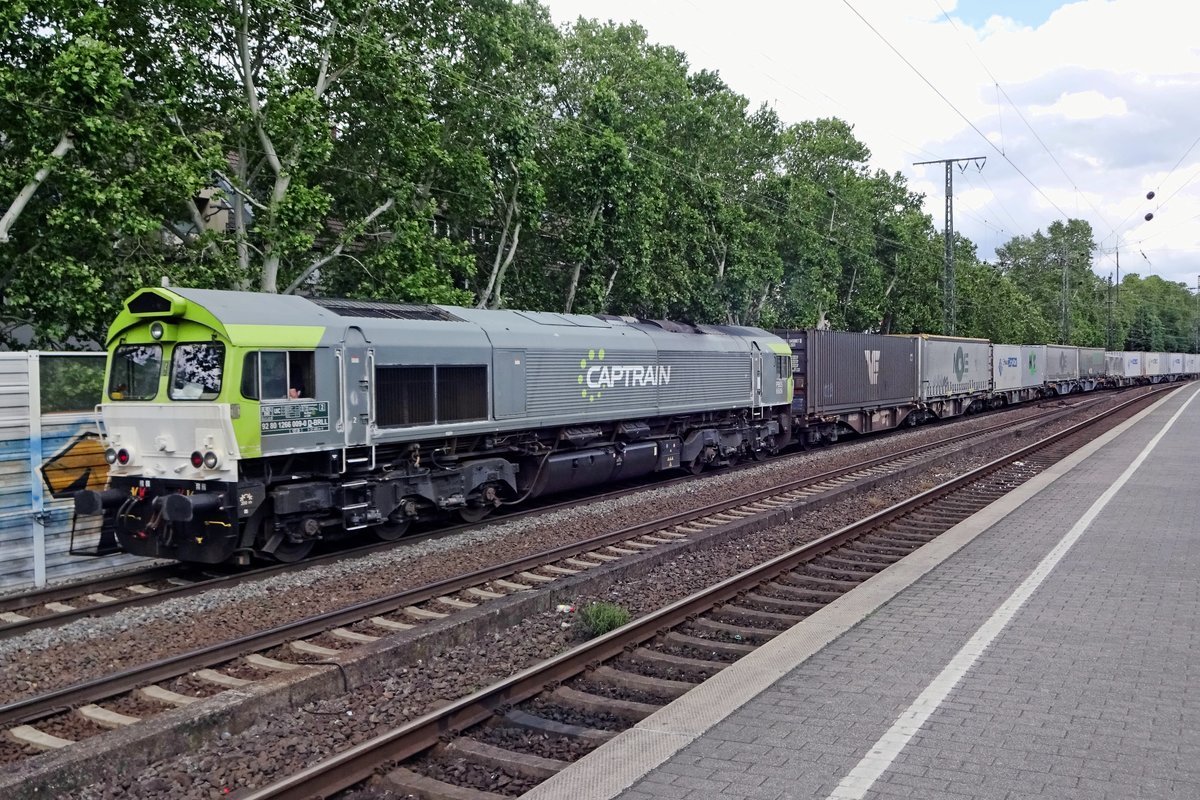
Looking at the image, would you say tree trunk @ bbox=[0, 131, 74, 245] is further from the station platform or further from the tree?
the station platform

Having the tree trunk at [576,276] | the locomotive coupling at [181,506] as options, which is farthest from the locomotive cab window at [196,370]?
the tree trunk at [576,276]

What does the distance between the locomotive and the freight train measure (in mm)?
25

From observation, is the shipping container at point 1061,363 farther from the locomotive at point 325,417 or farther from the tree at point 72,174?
the tree at point 72,174

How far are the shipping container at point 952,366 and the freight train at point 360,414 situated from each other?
14.6m

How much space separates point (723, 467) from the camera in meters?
20.8

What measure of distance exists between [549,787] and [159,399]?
7997 mm

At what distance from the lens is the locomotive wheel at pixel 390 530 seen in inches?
491

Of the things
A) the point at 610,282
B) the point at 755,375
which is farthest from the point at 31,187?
the point at 610,282

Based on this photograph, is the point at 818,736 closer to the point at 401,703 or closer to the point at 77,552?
the point at 401,703

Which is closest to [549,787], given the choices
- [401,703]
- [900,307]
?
[401,703]

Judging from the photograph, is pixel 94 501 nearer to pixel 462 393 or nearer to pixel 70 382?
pixel 70 382

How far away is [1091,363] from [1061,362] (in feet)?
30.4

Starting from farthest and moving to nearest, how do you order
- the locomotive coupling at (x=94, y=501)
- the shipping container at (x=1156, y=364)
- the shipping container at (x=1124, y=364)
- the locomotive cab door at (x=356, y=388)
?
the shipping container at (x=1156, y=364) → the shipping container at (x=1124, y=364) → the locomotive cab door at (x=356, y=388) → the locomotive coupling at (x=94, y=501)

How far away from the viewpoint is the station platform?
4594 millimetres
